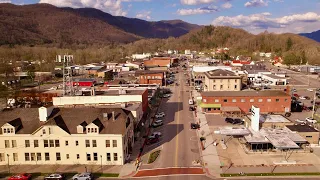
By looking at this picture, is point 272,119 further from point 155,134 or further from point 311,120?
point 155,134

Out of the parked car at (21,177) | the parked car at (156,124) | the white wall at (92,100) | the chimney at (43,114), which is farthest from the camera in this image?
the white wall at (92,100)

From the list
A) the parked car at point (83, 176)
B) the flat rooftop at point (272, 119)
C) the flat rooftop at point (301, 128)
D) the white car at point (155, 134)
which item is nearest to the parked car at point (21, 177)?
the parked car at point (83, 176)

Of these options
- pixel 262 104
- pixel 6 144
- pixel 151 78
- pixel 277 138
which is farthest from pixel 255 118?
pixel 151 78

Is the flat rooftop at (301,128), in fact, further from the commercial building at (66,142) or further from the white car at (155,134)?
the commercial building at (66,142)

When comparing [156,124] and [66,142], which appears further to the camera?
[156,124]

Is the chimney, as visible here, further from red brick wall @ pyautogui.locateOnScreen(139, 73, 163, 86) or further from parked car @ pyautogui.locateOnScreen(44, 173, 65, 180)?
red brick wall @ pyautogui.locateOnScreen(139, 73, 163, 86)

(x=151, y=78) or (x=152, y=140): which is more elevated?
(x=151, y=78)
